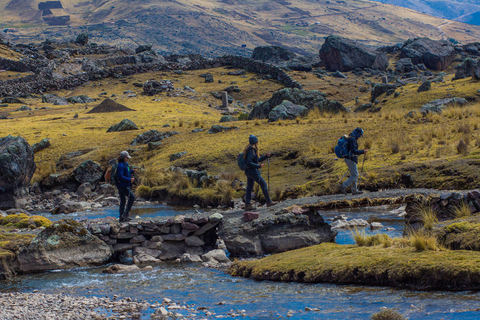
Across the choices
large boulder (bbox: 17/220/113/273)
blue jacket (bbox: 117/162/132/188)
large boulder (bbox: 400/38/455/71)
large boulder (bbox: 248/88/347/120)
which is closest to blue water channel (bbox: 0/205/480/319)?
large boulder (bbox: 17/220/113/273)

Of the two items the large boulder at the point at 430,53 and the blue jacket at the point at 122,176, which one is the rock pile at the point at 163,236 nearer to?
the blue jacket at the point at 122,176

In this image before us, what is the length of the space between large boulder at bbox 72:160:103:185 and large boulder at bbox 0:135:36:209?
274 centimetres

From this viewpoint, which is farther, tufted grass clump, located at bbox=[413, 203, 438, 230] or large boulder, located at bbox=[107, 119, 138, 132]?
large boulder, located at bbox=[107, 119, 138, 132]

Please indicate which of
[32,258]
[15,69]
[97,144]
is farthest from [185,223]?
[15,69]

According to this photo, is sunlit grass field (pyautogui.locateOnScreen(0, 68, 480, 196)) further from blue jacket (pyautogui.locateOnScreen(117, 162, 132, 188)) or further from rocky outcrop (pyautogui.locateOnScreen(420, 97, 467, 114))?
blue jacket (pyautogui.locateOnScreen(117, 162, 132, 188))

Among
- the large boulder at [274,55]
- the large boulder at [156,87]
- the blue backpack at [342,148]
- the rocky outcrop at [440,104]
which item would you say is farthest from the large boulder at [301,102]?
the large boulder at [274,55]

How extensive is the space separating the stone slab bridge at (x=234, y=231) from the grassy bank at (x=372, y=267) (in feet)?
5.26

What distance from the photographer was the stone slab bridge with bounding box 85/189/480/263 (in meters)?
14.2

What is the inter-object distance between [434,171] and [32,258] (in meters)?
14.1

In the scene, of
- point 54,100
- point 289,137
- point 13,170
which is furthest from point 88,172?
point 54,100

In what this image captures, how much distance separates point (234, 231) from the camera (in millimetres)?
14703

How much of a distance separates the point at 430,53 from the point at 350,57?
11.8m

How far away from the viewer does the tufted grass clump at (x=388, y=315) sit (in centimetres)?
809

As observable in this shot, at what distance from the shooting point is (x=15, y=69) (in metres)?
76.8
